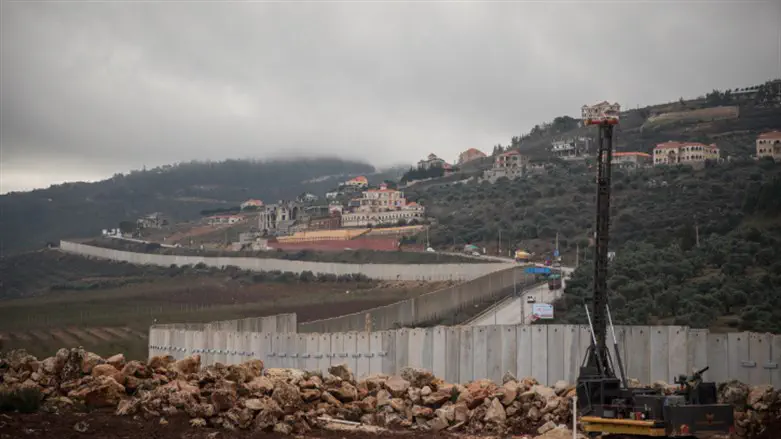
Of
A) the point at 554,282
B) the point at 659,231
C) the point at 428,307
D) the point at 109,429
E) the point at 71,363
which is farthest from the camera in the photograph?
the point at 659,231

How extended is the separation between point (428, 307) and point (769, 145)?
342ft

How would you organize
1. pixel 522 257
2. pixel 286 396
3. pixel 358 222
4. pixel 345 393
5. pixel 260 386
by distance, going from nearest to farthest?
pixel 286 396, pixel 260 386, pixel 345 393, pixel 522 257, pixel 358 222

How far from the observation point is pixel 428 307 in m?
56.6

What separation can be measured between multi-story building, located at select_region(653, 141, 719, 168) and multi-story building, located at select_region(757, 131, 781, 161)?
580 cm

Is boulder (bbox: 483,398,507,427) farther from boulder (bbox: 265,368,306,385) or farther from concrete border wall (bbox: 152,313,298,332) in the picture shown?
concrete border wall (bbox: 152,313,298,332)

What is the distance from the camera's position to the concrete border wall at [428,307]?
44594 mm

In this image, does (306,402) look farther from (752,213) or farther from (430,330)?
(752,213)

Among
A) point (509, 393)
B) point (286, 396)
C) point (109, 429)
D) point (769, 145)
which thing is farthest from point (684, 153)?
point (109, 429)

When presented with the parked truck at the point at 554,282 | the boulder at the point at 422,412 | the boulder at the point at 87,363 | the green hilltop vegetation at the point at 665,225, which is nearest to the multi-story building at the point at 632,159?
the green hilltop vegetation at the point at 665,225

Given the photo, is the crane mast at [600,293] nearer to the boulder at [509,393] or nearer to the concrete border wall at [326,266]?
the boulder at [509,393]

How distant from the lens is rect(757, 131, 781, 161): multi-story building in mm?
144113

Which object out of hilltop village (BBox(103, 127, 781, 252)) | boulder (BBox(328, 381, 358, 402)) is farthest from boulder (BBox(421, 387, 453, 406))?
hilltop village (BBox(103, 127, 781, 252))

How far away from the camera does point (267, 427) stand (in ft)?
73.3

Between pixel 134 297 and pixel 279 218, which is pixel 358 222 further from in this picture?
pixel 134 297
